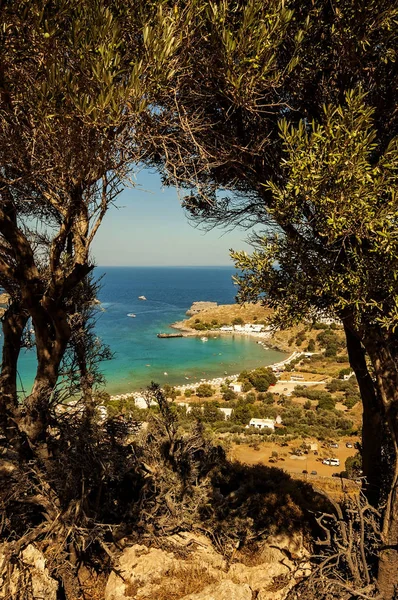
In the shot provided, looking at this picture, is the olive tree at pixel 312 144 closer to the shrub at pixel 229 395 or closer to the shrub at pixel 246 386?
the shrub at pixel 229 395

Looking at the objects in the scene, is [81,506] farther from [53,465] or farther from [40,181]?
[40,181]

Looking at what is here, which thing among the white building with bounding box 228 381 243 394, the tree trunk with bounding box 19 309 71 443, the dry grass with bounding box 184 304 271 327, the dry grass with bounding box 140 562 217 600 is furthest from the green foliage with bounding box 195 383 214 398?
the dry grass with bounding box 184 304 271 327

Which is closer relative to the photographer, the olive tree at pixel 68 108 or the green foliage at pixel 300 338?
the olive tree at pixel 68 108

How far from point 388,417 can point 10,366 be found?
15.0 ft

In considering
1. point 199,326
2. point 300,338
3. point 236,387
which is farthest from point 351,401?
point 199,326

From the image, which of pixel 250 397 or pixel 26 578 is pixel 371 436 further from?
pixel 250 397

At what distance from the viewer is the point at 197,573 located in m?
4.50

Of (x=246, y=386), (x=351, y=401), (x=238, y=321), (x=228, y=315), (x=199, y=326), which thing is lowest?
(x=246, y=386)

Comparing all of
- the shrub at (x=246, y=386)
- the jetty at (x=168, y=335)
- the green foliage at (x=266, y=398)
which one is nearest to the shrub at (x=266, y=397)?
the green foliage at (x=266, y=398)

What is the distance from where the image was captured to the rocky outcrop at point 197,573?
4.14 metres

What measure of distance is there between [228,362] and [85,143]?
2104 inches

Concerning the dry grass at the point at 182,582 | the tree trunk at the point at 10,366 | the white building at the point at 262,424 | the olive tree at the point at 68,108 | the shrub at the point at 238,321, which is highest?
the olive tree at the point at 68,108

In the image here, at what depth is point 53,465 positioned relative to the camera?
4410mm

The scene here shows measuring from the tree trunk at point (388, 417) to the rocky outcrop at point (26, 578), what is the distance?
3.40 metres
